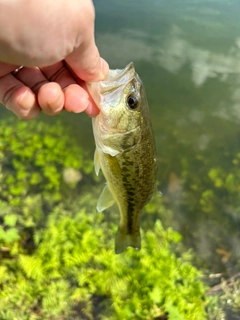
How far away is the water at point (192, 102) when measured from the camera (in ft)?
13.3

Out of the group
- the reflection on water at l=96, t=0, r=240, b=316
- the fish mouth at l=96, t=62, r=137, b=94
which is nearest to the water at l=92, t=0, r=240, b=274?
the reflection on water at l=96, t=0, r=240, b=316

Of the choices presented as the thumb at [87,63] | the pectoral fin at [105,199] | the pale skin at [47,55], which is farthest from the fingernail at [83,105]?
the pectoral fin at [105,199]

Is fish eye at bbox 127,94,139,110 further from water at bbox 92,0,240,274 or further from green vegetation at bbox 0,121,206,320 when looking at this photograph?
water at bbox 92,0,240,274

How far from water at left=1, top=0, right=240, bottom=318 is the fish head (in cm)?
244

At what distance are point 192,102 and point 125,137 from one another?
3633 millimetres

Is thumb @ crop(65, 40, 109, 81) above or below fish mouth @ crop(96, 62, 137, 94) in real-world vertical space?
above

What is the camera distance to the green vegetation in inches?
113


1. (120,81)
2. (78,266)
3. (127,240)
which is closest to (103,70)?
(120,81)

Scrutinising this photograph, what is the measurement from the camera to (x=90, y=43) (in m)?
1.44

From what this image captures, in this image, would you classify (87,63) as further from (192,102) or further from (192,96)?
(192,96)

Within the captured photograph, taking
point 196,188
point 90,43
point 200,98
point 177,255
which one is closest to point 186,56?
point 200,98

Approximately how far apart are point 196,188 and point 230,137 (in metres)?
1.07

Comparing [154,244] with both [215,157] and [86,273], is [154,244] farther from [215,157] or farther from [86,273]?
[215,157]

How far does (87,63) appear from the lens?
1.55 m
